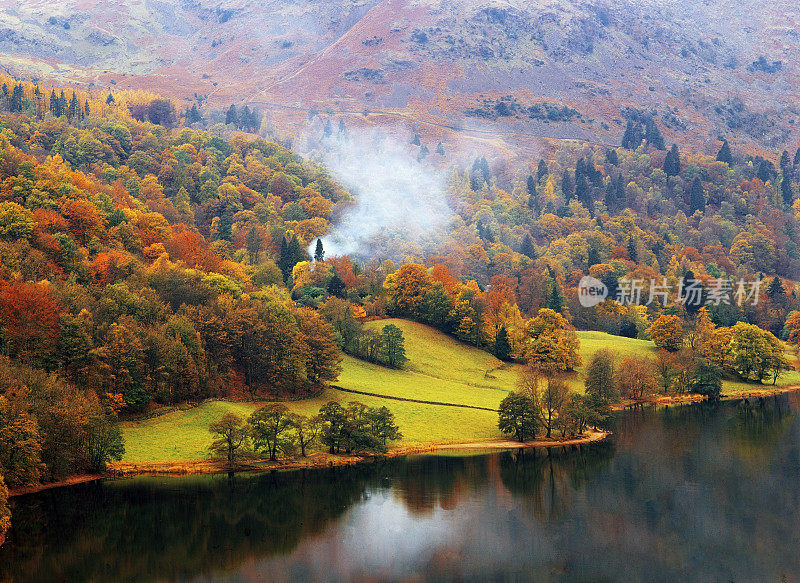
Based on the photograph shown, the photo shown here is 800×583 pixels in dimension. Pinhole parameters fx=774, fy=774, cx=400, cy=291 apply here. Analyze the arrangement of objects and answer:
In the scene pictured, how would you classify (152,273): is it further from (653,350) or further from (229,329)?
(653,350)

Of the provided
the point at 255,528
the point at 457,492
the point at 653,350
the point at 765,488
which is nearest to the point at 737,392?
the point at 653,350

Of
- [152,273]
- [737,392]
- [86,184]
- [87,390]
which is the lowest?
[737,392]

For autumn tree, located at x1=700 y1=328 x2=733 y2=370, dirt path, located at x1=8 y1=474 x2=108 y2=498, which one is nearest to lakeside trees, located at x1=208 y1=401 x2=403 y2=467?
dirt path, located at x1=8 y1=474 x2=108 y2=498

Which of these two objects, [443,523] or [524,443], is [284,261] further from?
[443,523]

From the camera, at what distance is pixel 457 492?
237 feet

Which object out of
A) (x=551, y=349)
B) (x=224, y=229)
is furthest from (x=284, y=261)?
(x=551, y=349)

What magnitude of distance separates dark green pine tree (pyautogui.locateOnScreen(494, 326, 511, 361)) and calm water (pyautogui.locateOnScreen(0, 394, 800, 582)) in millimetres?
48001

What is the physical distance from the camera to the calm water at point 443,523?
54531mm

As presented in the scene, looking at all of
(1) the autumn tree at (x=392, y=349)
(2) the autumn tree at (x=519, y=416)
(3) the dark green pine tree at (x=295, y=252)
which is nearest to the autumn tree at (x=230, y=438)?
(2) the autumn tree at (x=519, y=416)

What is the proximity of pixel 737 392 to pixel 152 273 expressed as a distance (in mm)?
94311

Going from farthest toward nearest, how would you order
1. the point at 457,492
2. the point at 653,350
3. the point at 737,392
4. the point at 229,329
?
1. the point at 653,350
2. the point at 737,392
3. the point at 229,329
4. the point at 457,492

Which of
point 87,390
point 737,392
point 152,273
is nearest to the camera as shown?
point 87,390

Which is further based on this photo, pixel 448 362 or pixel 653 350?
pixel 653 350

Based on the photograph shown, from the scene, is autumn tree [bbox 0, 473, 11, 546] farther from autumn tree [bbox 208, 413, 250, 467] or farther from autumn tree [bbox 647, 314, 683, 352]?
autumn tree [bbox 647, 314, 683, 352]
